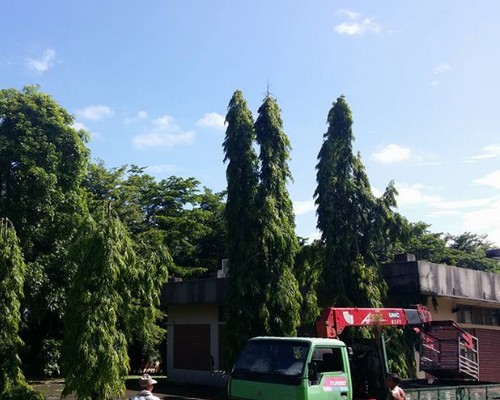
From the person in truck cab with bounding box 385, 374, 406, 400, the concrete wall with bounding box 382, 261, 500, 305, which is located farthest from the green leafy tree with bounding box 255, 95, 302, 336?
the person in truck cab with bounding box 385, 374, 406, 400

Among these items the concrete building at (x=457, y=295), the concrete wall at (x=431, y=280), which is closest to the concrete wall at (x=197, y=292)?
the concrete wall at (x=431, y=280)

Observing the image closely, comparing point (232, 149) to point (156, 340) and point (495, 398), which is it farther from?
point (156, 340)

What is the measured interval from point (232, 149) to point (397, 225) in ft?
19.4

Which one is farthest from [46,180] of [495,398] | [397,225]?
[495,398]

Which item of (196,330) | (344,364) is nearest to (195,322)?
(196,330)

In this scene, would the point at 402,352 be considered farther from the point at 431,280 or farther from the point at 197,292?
the point at 197,292

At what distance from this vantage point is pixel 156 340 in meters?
29.7

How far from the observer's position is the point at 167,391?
23.1 meters

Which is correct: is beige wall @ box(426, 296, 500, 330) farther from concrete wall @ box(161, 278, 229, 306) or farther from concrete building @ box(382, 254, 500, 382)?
concrete wall @ box(161, 278, 229, 306)

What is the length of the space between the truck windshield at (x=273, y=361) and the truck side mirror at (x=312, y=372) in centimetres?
12

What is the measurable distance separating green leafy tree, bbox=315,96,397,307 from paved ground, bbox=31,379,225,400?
241 inches

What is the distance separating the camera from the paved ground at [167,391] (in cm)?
2092

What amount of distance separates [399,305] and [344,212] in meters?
3.91

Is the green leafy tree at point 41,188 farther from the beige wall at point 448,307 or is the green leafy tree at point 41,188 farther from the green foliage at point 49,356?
the beige wall at point 448,307
